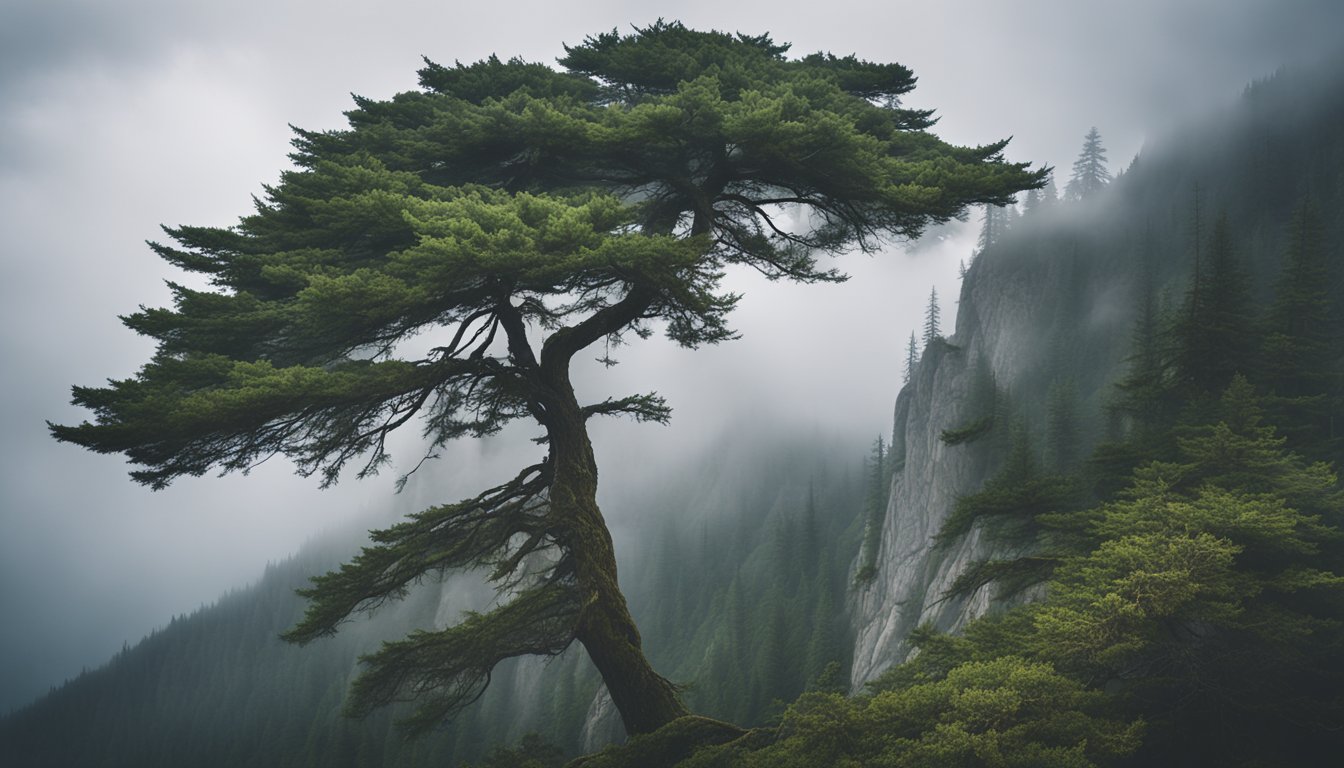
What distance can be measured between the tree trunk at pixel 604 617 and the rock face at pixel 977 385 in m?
49.2

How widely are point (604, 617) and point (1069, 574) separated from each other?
6075mm

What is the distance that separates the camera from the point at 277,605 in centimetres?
17625

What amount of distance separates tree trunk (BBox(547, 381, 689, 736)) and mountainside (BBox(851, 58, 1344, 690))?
4694 centimetres

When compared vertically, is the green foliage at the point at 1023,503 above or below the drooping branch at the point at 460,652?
above

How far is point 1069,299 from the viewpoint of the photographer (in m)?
87.2

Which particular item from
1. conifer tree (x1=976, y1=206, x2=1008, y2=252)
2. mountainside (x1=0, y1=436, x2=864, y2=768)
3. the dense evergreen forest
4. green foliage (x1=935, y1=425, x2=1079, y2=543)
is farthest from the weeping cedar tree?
conifer tree (x1=976, y1=206, x2=1008, y2=252)

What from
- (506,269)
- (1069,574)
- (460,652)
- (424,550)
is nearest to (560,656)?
(1069,574)

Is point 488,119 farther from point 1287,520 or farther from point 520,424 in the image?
point 520,424

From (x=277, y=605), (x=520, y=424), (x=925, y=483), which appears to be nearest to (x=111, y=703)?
(x=277, y=605)

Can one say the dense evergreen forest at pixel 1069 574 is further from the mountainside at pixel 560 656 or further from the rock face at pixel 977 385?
the rock face at pixel 977 385

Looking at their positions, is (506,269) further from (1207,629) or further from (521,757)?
(1207,629)

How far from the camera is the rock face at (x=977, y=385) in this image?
65.4 metres

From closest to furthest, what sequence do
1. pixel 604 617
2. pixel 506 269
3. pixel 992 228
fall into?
pixel 506 269 < pixel 604 617 < pixel 992 228

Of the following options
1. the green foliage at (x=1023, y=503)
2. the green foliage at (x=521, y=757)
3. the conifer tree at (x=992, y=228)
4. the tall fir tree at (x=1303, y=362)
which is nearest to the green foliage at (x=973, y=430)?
the green foliage at (x=1023, y=503)
